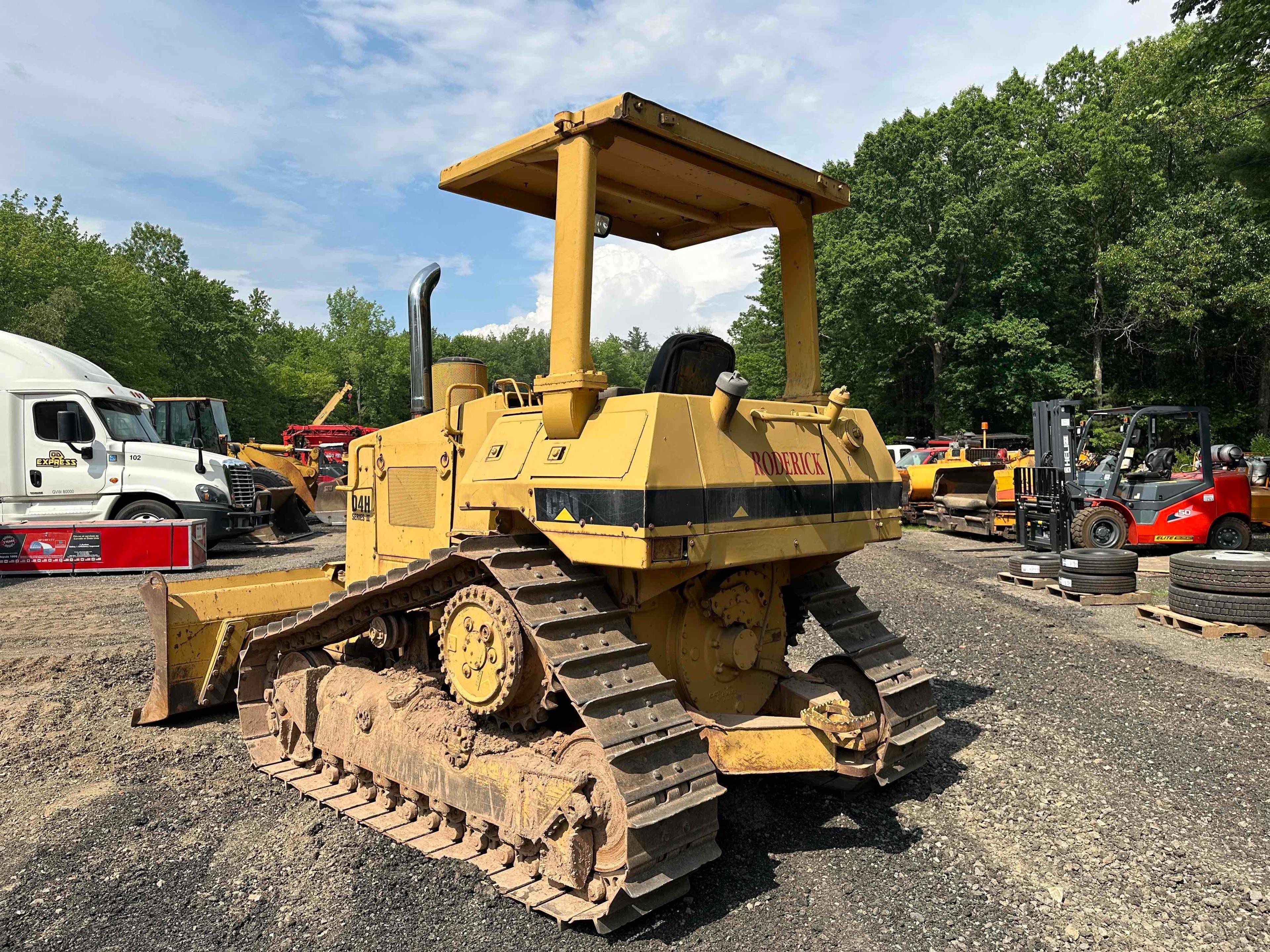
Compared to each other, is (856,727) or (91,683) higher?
(856,727)

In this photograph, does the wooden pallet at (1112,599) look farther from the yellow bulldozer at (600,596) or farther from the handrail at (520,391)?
the handrail at (520,391)

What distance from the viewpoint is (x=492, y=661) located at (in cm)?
388

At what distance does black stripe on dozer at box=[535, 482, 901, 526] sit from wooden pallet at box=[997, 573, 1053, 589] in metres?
8.59

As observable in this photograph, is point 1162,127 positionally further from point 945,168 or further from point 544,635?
point 544,635

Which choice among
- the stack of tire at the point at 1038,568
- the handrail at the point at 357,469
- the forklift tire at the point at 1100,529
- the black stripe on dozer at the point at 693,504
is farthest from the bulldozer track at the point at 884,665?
the forklift tire at the point at 1100,529

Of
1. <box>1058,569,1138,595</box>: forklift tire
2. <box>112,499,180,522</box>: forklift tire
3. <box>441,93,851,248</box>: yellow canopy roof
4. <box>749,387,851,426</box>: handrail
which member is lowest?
<box>1058,569,1138,595</box>: forklift tire

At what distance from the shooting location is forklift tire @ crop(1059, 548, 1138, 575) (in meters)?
10.5

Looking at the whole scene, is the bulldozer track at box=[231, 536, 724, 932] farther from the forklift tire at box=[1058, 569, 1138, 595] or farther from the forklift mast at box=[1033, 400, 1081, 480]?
the forklift mast at box=[1033, 400, 1081, 480]

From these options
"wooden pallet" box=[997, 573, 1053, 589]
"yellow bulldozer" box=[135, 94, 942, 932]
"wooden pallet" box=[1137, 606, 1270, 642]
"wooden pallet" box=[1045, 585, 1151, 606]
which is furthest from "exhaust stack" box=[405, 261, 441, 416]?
"wooden pallet" box=[997, 573, 1053, 589]

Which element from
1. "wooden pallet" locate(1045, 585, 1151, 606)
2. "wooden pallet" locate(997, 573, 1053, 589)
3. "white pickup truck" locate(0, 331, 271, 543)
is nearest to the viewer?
"wooden pallet" locate(1045, 585, 1151, 606)

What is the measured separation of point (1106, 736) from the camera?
5.68 metres

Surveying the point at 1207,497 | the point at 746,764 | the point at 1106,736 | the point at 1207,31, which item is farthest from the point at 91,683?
the point at 1207,31

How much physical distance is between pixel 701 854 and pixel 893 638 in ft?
7.11

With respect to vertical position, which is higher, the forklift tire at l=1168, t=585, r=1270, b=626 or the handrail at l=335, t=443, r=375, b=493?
the handrail at l=335, t=443, r=375, b=493
